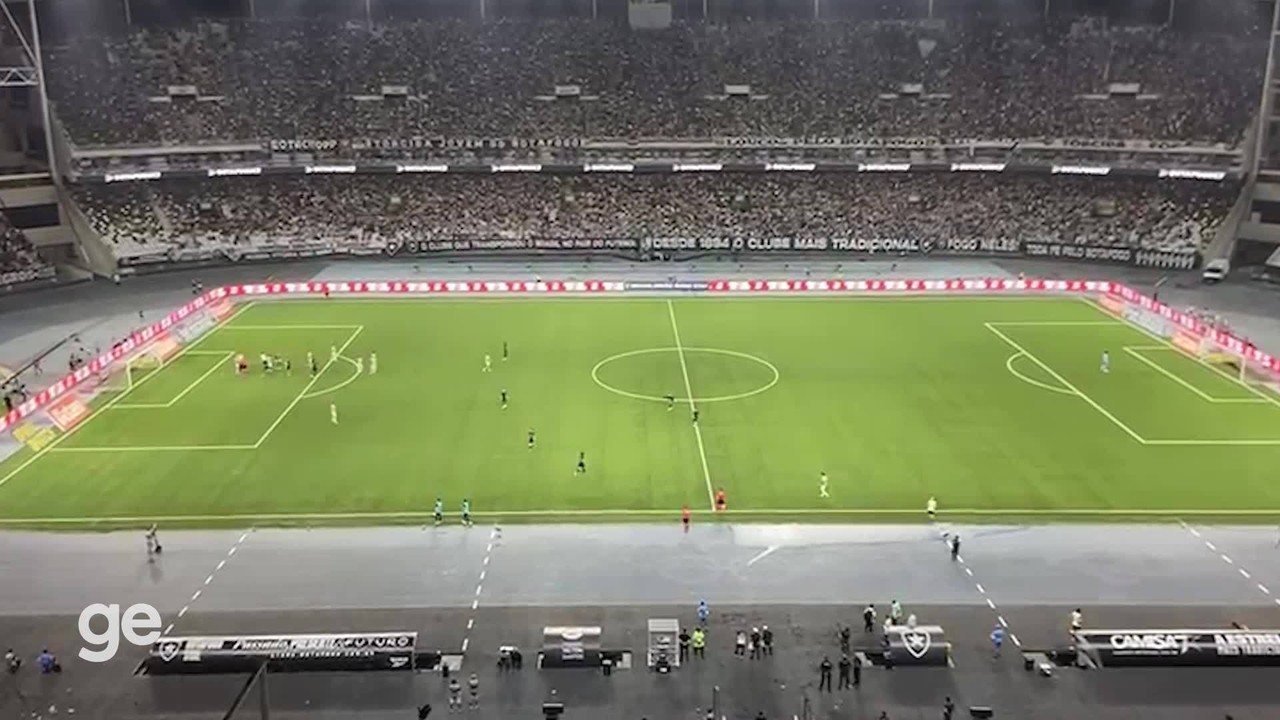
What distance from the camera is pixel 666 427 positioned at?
47.1 metres

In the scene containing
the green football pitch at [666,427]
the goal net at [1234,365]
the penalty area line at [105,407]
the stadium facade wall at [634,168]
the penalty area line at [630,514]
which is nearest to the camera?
the penalty area line at [630,514]

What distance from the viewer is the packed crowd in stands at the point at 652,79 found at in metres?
88.0

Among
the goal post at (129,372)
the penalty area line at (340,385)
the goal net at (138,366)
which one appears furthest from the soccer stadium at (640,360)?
the penalty area line at (340,385)

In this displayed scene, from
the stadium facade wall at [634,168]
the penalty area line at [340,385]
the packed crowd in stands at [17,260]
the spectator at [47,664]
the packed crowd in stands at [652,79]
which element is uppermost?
the packed crowd in stands at [652,79]

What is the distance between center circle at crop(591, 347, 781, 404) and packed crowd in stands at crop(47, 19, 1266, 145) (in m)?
36.8

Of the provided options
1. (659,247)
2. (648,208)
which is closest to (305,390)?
(659,247)

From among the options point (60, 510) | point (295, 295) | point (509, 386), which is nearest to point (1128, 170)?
point (509, 386)

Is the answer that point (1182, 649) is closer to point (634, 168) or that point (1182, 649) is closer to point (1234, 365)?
point (1234, 365)

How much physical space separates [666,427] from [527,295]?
99.5 ft

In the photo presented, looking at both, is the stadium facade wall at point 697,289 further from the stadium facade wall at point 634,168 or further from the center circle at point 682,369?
the center circle at point 682,369

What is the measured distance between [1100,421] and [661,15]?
209ft

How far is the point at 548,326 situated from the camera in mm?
66375

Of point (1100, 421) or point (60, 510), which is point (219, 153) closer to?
point (60, 510)
